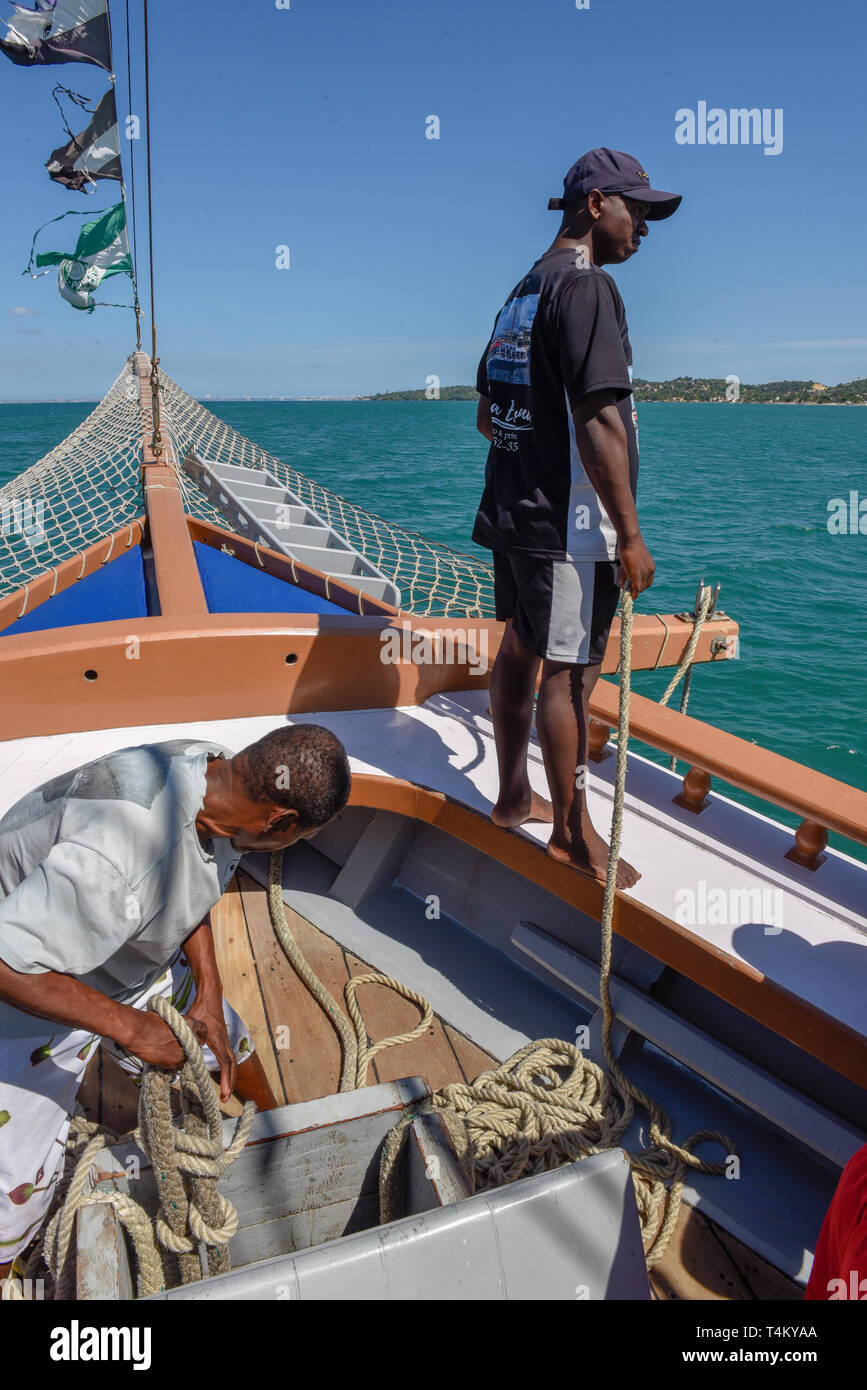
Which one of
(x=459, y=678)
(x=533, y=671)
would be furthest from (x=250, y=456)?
(x=533, y=671)

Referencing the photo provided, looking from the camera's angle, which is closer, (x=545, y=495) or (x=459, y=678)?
(x=545, y=495)

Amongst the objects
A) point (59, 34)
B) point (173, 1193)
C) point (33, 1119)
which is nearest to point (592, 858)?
point (173, 1193)

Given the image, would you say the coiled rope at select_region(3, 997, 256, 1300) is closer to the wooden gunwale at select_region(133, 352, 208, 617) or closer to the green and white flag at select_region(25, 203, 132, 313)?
the wooden gunwale at select_region(133, 352, 208, 617)

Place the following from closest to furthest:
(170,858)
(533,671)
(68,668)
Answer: (170,858)
(533,671)
(68,668)

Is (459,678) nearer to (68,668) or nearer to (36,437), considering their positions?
(68,668)

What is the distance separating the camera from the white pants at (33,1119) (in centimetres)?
148

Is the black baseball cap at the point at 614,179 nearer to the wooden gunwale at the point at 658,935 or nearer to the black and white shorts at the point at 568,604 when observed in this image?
the black and white shorts at the point at 568,604

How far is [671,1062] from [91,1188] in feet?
4.50

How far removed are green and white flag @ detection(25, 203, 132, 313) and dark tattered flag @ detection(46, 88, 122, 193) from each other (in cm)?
30

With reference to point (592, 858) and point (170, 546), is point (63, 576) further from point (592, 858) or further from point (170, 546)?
point (592, 858)

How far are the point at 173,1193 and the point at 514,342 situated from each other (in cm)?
166

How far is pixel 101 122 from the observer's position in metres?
6.12

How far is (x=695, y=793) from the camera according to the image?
229 cm

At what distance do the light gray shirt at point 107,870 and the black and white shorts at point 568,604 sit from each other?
738 millimetres
